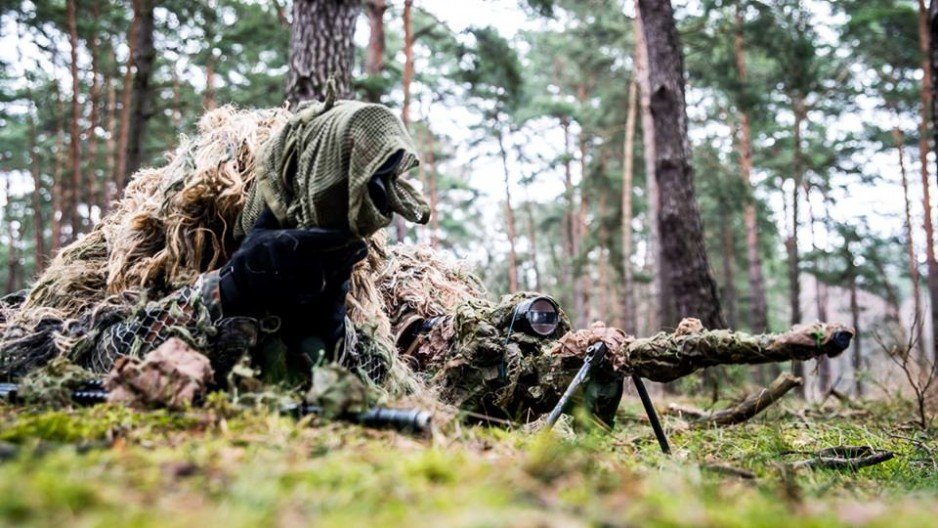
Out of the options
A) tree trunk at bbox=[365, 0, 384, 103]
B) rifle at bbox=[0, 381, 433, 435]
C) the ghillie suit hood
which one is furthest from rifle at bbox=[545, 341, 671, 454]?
tree trunk at bbox=[365, 0, 384, 103]

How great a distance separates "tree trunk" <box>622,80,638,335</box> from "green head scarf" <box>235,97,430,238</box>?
14808 mm

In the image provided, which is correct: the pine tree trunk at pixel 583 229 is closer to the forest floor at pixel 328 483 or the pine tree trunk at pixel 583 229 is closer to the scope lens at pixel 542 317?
the scope lens at pixel 542 317

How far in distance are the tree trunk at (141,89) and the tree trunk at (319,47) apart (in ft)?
17.8

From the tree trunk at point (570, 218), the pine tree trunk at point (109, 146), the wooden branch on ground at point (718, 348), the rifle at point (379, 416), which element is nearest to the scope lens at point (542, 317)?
the wooden branch on ground at point (718, 348)

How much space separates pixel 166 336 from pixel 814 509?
7.17 feet

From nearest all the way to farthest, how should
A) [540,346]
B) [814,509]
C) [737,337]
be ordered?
[814,509] < [737,337] < [540,346]

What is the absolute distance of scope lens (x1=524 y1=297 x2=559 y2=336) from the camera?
2.98 metres

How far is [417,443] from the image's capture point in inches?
66.2

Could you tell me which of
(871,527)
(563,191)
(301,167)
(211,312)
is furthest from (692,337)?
(563,191)

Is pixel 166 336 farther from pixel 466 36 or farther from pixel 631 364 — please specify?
pixel 466 36

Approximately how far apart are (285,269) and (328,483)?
1.19 meters

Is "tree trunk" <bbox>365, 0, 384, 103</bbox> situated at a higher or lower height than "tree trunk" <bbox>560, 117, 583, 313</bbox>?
higher

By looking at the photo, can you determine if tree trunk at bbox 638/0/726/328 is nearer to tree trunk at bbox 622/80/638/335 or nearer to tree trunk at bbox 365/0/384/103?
tree trunk at bbox 365/0/384/103

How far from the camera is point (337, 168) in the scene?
6.92 ft
